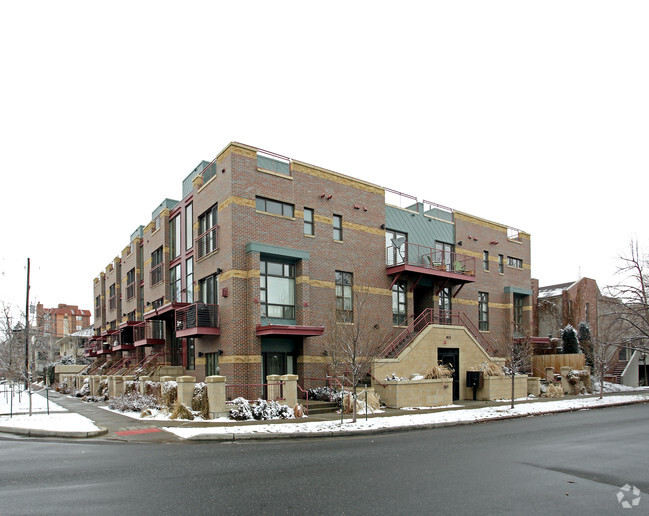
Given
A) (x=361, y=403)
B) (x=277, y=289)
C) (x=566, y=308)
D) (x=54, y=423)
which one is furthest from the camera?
(x=566, y=308)

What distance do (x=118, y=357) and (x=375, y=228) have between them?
24852mm

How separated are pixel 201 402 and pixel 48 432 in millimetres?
4975

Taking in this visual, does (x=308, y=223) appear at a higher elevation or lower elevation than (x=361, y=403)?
higher

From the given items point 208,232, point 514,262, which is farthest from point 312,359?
point 514,262

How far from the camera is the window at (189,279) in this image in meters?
27.0

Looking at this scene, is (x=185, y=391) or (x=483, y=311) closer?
(x=185, y=391)

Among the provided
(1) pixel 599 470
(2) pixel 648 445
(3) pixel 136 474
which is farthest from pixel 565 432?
(3) pixel 136 474

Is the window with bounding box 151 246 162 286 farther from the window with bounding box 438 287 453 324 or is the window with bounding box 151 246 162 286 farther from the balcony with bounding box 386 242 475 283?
the window with bounding box 438 287 453 324

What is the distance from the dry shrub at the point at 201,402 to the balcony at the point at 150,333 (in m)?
11.8

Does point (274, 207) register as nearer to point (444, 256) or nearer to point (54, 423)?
point (54, 423)

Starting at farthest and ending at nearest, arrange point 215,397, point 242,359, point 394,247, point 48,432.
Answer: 1. point 394,247
2. point 242,359
3. point 215,397
4. point 48,432

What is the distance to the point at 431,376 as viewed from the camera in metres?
24.0

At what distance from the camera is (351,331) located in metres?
24.1

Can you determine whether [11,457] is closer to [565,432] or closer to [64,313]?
A: [565,432]
